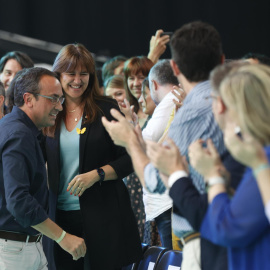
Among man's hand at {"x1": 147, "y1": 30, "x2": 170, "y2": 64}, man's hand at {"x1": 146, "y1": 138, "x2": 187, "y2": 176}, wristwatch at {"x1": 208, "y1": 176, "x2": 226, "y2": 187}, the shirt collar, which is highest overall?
man's hand at {"x1": 147, "y1": 30, "x2": 170, "y2": 64}

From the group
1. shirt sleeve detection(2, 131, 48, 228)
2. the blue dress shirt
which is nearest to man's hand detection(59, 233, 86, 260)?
shirt sleeve detection(2, 131, 48, 228)

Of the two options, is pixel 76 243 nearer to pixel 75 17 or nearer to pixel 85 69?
pixel 85 69

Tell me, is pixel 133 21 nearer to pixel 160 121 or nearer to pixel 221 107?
pixel 160 121

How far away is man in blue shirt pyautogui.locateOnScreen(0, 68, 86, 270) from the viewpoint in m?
2.39

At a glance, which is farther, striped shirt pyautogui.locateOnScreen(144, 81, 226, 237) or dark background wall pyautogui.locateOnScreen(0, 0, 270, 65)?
dark background wall pyautogui.locateOnScreen(0, 0, 270, 65)

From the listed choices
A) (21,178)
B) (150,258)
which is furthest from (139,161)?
(150,258)

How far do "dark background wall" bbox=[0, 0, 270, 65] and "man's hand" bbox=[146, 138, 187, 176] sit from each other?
5.50 metres

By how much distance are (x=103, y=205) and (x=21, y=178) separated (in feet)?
1.94

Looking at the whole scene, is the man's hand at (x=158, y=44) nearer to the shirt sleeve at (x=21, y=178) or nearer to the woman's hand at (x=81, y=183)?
Result: the woman's hand at (x=81, y=183)

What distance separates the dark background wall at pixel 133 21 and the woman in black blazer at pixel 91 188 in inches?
169

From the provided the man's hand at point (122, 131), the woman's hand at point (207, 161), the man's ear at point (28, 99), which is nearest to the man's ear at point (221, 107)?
the woman's hand at point (207, 161)

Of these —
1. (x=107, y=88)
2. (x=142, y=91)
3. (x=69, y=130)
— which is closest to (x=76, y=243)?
(x=69, y=130)

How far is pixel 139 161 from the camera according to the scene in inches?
76.5

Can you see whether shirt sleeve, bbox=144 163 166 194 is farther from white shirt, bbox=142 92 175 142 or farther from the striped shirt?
white shirt, bbox=142 92 175 142
